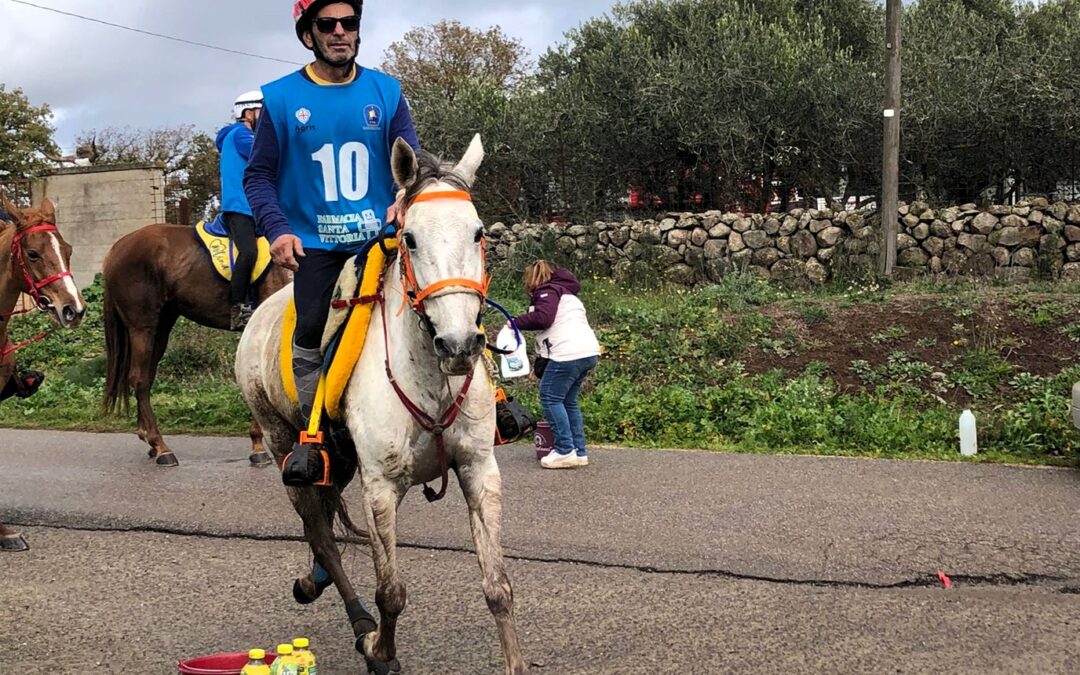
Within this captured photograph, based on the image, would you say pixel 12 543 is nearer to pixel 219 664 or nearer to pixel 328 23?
pixel 219 664

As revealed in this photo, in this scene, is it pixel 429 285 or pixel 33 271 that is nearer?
pixel 429 285

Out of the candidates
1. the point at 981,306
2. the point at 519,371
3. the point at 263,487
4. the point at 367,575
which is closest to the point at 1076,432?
the point at 981,306

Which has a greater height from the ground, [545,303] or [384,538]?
[545,303]

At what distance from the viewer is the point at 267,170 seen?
4684 millimetres

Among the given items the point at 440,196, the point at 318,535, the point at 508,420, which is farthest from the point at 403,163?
the point at 318,535

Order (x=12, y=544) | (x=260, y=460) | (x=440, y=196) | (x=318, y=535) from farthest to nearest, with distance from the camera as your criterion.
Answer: (x=260, y=460)
(x=12, y=544)
(x=318, y=535)
(x=440, y=196)

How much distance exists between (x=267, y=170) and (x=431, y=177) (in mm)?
1050

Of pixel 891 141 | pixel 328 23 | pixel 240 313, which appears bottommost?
pixel 240 313

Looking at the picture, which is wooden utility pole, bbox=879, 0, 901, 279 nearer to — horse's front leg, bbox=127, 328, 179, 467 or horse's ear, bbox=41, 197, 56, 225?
horse's front leg, bbox=127, 328, 179, 467

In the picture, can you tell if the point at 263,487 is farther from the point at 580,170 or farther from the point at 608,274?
the point at 580,170

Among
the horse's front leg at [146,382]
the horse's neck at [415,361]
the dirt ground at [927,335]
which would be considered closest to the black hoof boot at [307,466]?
the horse's neck at [415,361]

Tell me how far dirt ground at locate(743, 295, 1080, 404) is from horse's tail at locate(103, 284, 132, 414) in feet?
21.0

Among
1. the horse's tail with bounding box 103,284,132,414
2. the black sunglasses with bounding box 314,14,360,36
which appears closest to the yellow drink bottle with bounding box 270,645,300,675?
the black sunglasses with bounding box 314,14,360,36

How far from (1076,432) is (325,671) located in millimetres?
6647
